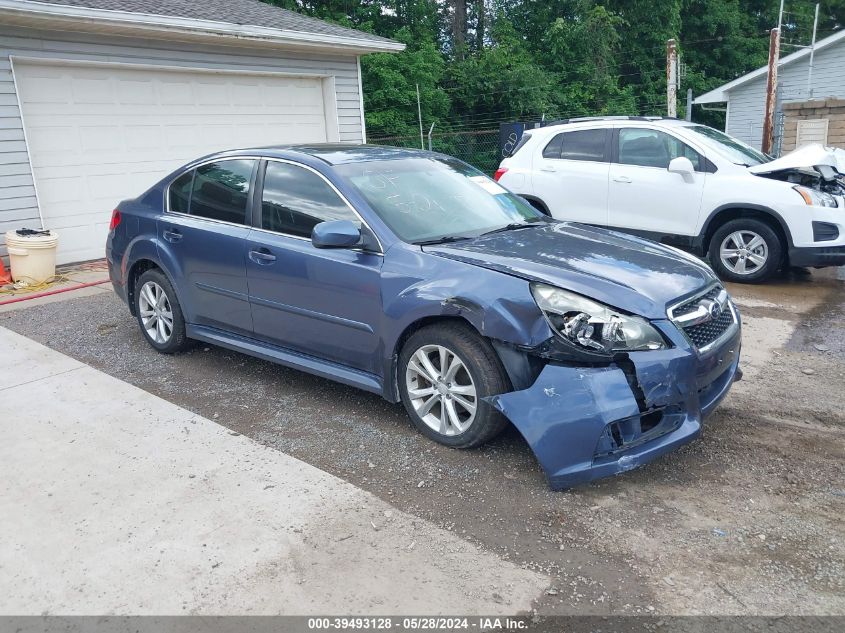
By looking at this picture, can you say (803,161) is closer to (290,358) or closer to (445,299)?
(445,299)

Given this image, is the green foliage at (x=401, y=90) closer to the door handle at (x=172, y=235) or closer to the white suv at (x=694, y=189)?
the white suv at (x=694, y=189)

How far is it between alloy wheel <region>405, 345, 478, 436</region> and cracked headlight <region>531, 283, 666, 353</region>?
556mm

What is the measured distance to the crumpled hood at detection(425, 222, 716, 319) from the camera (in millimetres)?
3516

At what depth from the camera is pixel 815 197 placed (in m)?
7.06

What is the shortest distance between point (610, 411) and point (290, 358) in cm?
221

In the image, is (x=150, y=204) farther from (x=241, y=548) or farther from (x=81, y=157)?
(x=81, y=157)

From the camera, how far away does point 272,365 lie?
5383 mm

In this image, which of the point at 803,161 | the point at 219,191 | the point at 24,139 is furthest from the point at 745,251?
the point at 24,139

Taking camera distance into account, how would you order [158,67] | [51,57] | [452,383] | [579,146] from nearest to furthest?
1. [452,383]
2. [579,146]
3. [51,57]
4. [158,67]

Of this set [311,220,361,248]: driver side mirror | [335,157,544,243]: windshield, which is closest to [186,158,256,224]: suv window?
[335,157,544,243]: windshield

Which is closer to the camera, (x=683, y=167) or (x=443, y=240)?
(x=443, y=240)

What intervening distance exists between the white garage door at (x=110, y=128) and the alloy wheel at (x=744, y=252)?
7288 millimetres

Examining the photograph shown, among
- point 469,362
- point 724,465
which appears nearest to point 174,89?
point 469,362

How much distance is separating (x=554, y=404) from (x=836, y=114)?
39.4 feet
